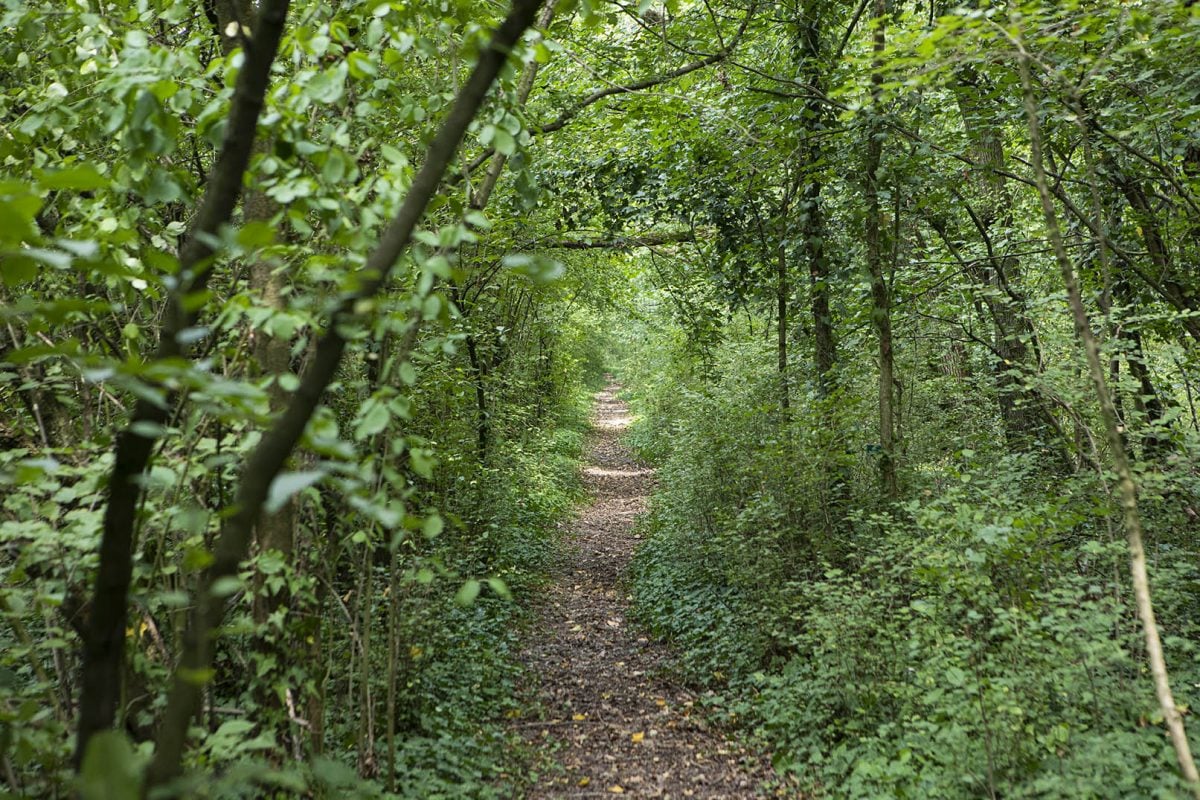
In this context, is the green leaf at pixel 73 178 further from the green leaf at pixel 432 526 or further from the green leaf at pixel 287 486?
the green leaf at pixel 432 526

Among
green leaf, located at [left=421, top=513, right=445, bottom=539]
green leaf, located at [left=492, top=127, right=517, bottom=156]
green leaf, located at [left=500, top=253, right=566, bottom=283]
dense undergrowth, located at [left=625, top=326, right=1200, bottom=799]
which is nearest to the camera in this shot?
green leaf, located at [left=500, top=253, right=566, bottom=283]

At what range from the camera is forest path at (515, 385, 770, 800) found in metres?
4.93

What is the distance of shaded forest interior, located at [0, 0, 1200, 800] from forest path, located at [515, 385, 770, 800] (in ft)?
0.22

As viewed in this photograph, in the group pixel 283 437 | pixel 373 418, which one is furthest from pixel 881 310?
pixel 283 437

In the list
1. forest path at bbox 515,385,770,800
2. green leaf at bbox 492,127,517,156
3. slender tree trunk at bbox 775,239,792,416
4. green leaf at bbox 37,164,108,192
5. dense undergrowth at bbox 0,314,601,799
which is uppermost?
slender tree trunk at bbox 775,239,792,416

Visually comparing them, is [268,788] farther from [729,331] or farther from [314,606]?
[729,331]

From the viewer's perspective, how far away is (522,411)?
10172 millimetres

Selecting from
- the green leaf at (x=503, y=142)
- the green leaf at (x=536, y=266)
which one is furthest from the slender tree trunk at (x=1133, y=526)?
the green leaf at (x=536, y=266)

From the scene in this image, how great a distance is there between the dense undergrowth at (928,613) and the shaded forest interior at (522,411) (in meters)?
0.04

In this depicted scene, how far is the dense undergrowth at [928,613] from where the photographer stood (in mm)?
3584

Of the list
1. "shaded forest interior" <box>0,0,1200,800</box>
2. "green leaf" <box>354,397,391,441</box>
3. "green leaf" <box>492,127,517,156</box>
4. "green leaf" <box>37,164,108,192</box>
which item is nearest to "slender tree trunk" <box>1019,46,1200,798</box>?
"shaded forest interior" <box>0,0,1200,800</box>

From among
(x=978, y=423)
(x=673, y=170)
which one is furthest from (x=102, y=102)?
(x=978, y=423)

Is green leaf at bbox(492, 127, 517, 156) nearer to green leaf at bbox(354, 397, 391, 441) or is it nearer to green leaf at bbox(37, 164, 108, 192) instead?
green leaf at bbox(354, 397, 391, 441)

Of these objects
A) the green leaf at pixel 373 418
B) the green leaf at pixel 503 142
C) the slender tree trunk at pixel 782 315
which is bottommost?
the green leaf at pixel 373 418
